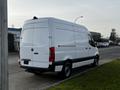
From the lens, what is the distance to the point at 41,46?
9516 mm

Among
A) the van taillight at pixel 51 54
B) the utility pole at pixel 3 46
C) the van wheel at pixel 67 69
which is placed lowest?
the van wheel at pixel 67 69

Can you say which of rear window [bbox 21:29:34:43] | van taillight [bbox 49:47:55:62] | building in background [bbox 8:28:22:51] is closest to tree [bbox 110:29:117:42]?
building in background [bbox 8:28:22:51]

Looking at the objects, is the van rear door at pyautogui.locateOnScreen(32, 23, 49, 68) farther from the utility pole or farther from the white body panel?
the utility pole

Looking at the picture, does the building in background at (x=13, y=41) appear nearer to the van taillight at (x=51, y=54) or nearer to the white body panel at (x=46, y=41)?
the white body panel at (x=46, y=41)

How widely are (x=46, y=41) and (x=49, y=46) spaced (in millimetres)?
255

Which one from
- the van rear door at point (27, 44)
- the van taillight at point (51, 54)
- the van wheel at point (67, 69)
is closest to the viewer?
the van taillight at point (51, 54)

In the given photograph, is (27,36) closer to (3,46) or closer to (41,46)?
(41,46)

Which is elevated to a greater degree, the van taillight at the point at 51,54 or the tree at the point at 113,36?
the tree at the point at 113,36

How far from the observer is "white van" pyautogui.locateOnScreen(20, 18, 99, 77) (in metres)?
9.33

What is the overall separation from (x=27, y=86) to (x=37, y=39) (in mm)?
2141

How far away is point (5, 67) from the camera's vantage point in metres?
2.11

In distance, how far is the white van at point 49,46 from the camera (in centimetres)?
933

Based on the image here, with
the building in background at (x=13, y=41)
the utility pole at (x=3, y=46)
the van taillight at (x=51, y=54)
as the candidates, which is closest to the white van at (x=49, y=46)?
the van taillight at (x=51, y=54)

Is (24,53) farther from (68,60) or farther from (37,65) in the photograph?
(68,60)
